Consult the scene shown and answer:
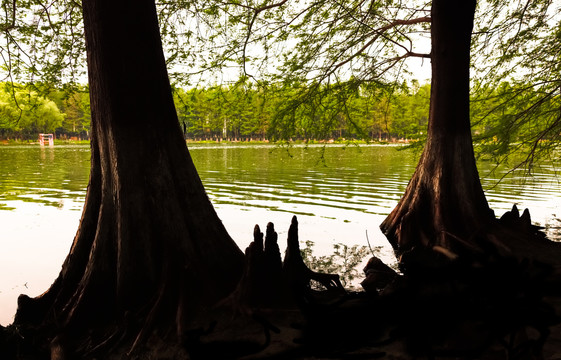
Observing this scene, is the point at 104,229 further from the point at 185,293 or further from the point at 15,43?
the point at 15,43

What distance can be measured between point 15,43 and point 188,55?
3.45 m

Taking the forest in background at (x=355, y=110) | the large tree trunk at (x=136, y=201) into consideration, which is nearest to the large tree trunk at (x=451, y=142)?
the forest in background at (x=355, y=110)

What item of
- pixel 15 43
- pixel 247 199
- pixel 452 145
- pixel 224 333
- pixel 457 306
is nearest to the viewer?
pixel 457 306

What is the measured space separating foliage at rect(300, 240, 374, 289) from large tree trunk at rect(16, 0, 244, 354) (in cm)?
340

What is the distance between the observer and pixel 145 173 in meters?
4.32

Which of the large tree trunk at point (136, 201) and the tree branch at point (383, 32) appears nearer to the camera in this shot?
the large tree trunk at point (136, 201)

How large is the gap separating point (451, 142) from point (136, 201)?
22.6ft

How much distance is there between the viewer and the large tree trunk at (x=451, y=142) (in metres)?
7.95

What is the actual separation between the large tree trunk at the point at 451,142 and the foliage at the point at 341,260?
118cm

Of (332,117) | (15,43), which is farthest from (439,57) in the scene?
(15,43)

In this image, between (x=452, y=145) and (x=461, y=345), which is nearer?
(x=461, y=345)

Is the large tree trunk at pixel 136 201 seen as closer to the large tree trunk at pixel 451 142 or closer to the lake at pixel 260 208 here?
the lake at pixel 260 208

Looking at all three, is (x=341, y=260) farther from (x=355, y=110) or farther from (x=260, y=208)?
(x=260, y=208)

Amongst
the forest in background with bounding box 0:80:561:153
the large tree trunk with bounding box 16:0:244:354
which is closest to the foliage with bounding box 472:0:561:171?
the forest in background with bounding box 0:80:561:153
